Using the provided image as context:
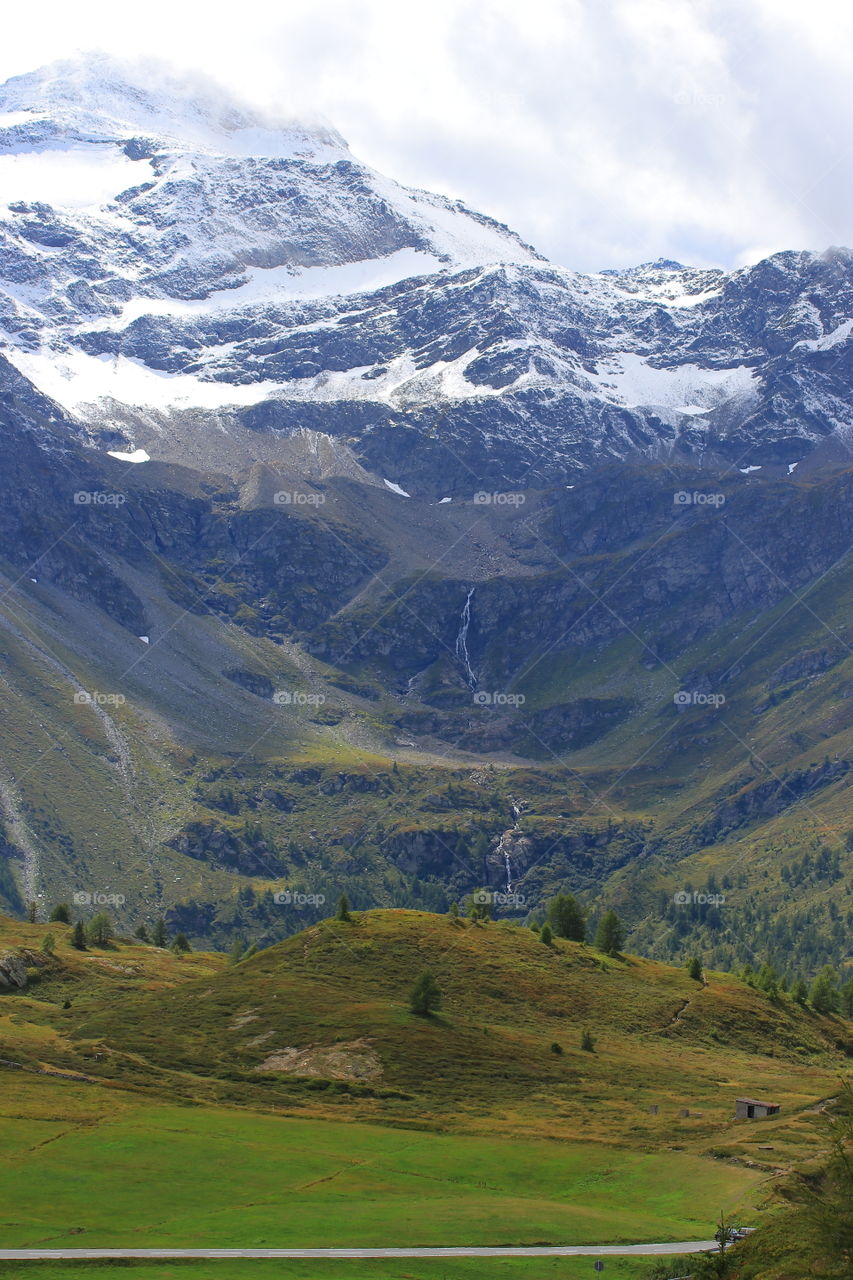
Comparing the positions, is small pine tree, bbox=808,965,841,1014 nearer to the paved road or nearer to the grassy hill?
the grassy hill

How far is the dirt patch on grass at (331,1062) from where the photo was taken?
127688 mm

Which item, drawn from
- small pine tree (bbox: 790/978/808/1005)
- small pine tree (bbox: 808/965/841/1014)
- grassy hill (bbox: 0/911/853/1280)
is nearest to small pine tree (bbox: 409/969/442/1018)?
grassy hill (bbox: 0/911/853/1280)

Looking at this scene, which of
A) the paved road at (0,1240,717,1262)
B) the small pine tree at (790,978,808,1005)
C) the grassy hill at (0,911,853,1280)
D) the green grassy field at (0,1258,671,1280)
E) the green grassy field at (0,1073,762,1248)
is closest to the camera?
the green grassy field at (0,1258,671,1280)

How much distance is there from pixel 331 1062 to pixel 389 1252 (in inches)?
2188

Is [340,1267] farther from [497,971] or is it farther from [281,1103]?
[497,971]

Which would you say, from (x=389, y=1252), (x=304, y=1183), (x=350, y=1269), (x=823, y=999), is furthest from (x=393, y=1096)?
(x=823, y=999)

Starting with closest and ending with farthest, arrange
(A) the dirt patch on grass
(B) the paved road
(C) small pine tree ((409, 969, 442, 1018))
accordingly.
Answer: (B) the paved road, (A) the dirt patch on grass, (C) small pine tree ((409, 969, 442, 1018))

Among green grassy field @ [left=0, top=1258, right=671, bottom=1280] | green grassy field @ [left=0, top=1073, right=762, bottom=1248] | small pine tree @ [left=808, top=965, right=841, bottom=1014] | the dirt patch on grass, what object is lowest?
green grassy field @ [left=0, top=1258, right=671, bottom=1280]

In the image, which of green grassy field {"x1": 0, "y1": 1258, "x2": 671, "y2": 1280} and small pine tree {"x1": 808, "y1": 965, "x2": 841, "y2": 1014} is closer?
green grassy field {"x1": 0, "y1": 1258, "x2": 671, "y2": 1280}

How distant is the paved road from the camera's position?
72125mm

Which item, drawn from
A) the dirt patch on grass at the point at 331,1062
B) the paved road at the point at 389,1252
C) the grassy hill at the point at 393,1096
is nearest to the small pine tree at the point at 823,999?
the grassy hill at the point at 393,1096

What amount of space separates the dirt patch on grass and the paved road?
164ft

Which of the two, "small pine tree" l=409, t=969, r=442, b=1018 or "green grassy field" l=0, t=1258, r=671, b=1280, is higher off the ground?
"small pine tree" l=409, t=969, r=442, b=1018

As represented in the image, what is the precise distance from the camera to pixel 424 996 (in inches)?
5792
